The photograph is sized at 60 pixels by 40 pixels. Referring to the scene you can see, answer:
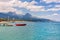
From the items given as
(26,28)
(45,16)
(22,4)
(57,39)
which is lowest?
(57,39)

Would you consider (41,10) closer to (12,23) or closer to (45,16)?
(45,16)

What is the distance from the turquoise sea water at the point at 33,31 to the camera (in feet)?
9.77

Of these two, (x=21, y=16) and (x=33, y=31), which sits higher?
(x=21, y=16)

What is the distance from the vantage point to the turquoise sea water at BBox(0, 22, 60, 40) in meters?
2.98

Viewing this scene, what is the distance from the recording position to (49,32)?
3.00 m

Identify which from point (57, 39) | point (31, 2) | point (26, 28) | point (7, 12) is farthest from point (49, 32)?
point (7, 12)

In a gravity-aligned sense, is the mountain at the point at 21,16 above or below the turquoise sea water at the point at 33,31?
above

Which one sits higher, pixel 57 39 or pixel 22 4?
pixel 22 4

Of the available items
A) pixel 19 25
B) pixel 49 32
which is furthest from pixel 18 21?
pixel 49 32

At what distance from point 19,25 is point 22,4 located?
0.37 metres

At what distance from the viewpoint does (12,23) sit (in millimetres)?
3027

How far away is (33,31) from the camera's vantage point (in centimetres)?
302

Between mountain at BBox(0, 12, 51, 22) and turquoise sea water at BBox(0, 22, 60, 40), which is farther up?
mountain at BBox(0, 12, 51, 22)

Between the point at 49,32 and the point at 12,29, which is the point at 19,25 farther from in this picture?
the point at 49,32
